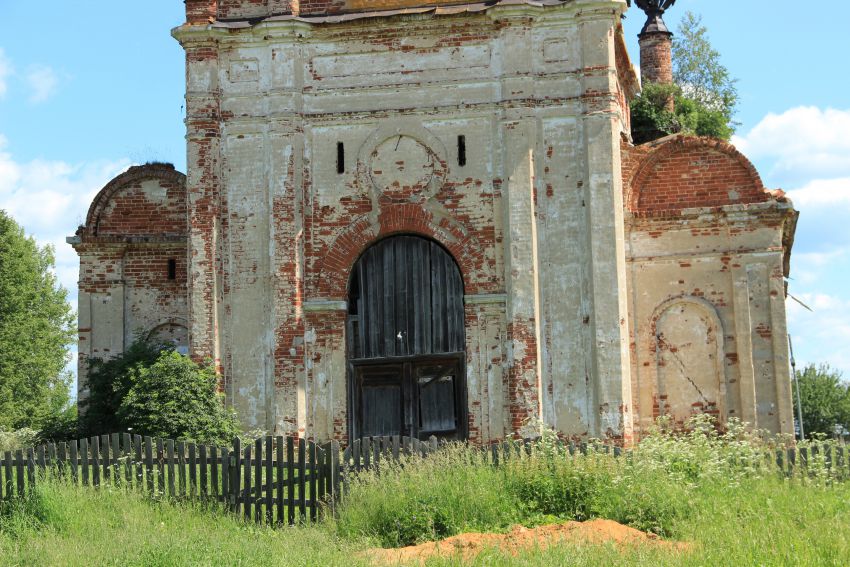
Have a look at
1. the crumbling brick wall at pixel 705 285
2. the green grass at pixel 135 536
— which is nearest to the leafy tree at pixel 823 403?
the crumbling brick wall at pixel 705 285

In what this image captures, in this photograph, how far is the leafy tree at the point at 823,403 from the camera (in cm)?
4041

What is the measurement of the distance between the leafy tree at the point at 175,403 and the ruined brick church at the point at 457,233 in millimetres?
686

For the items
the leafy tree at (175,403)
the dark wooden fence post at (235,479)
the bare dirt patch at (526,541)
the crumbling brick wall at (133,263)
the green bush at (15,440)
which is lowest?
the bare dirt patch at (526,541)

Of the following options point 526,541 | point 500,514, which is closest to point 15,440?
point 500,514

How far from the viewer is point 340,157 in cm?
1828

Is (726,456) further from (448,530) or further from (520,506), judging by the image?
(448,530)

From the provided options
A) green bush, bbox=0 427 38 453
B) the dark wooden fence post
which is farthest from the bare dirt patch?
green bush, bbox=0 427 38 453

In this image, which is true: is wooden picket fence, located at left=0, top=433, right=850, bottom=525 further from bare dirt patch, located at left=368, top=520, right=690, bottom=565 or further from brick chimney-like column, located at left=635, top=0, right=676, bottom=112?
brick chimney-like column, located at left=635, top=0, right=676, bottom=112

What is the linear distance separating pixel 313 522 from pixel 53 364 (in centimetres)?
2609

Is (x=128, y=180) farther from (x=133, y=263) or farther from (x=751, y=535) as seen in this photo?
(x=751, y=535)

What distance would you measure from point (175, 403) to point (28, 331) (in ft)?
67.3

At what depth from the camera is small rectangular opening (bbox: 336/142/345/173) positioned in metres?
18.2

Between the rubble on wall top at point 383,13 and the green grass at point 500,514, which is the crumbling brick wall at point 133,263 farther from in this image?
the green grass at point 500,514

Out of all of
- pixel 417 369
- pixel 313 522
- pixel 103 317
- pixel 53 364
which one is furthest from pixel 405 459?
pixel 53 364
